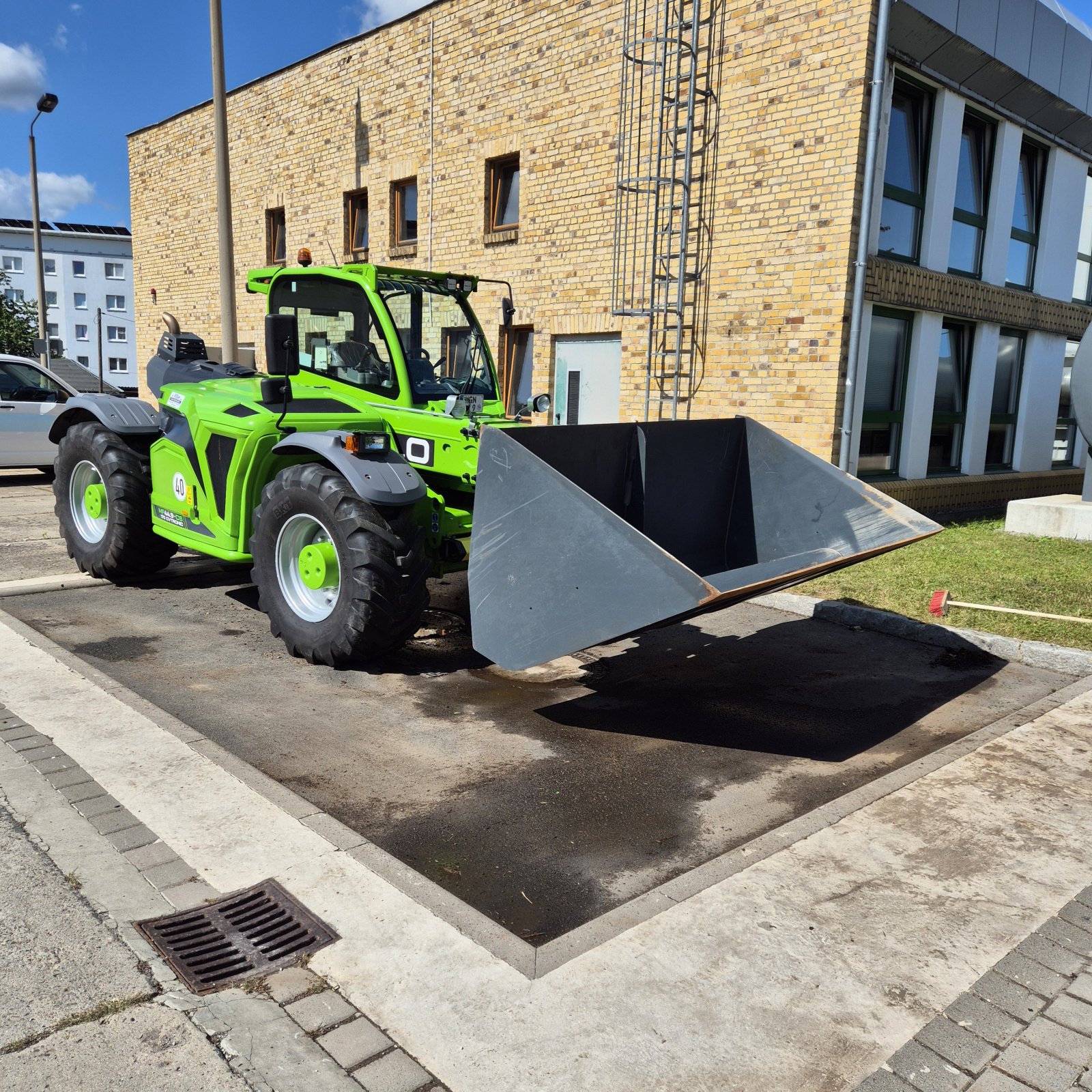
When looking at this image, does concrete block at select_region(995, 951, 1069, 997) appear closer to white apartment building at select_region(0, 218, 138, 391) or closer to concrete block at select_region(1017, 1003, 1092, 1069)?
concrete block at select_region(1017, 1003, 1092, 1069)

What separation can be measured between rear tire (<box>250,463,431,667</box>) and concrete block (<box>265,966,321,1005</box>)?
2657 mm

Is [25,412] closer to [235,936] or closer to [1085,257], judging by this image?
[235,936]

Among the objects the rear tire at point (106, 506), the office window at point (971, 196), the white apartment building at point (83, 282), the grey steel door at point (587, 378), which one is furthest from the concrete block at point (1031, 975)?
the white apartment building at point (83, 282)

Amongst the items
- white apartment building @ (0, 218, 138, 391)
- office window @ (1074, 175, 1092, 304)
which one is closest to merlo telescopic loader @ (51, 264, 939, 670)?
office window @ (1074, 175, 1092, 304)

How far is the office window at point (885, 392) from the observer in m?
11.2

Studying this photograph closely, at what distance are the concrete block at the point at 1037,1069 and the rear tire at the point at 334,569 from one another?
11.8 ft

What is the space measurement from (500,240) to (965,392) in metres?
6.57

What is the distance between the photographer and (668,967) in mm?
2846

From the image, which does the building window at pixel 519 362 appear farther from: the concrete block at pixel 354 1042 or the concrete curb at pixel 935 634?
the concrete block at pixel 354 1042

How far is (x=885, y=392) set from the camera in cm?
1152

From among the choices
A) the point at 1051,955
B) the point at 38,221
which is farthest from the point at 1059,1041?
the point at 38,221

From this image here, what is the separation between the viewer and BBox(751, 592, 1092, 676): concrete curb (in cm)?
609

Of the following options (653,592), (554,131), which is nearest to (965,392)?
(554,131)

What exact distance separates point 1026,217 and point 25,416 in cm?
1380
